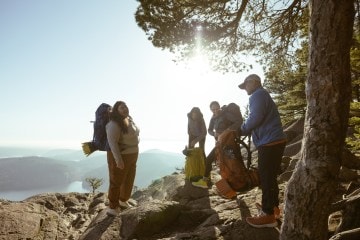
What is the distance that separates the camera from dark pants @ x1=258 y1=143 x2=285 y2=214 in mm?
3955

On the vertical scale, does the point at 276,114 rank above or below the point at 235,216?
above

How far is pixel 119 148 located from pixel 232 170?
109 inches

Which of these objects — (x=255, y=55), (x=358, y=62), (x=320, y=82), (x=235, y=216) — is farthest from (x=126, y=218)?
(x=255, y=55)

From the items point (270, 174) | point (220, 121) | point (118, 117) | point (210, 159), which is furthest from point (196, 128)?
point (270, 174)

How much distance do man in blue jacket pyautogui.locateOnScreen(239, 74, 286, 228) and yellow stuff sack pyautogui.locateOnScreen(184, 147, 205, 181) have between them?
4078mm

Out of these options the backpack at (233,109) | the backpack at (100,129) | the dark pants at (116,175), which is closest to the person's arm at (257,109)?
the backpack at (233,109)

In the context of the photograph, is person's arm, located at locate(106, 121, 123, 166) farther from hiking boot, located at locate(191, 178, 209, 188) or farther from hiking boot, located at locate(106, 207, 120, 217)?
hiking boot, located at locate(191, 178, 209, 188)

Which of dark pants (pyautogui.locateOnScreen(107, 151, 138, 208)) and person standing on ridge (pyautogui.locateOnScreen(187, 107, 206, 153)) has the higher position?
person standing on ridge (pyautogui.locateOnScreen(187, 107, 206, 153))

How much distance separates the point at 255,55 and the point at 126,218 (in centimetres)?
691

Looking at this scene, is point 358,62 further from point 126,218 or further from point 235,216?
point 126,218

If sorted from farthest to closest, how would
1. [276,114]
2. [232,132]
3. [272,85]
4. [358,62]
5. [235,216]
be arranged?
[272,85] → [358,62] → [235,216] → [232,132] → [276,114]

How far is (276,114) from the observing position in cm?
411

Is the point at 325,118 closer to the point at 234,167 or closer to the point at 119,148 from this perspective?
the point at 234,167

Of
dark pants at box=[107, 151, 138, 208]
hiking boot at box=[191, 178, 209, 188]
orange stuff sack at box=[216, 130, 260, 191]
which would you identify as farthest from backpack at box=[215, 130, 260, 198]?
hiking boot at box=[191, 178, 209, 188]
